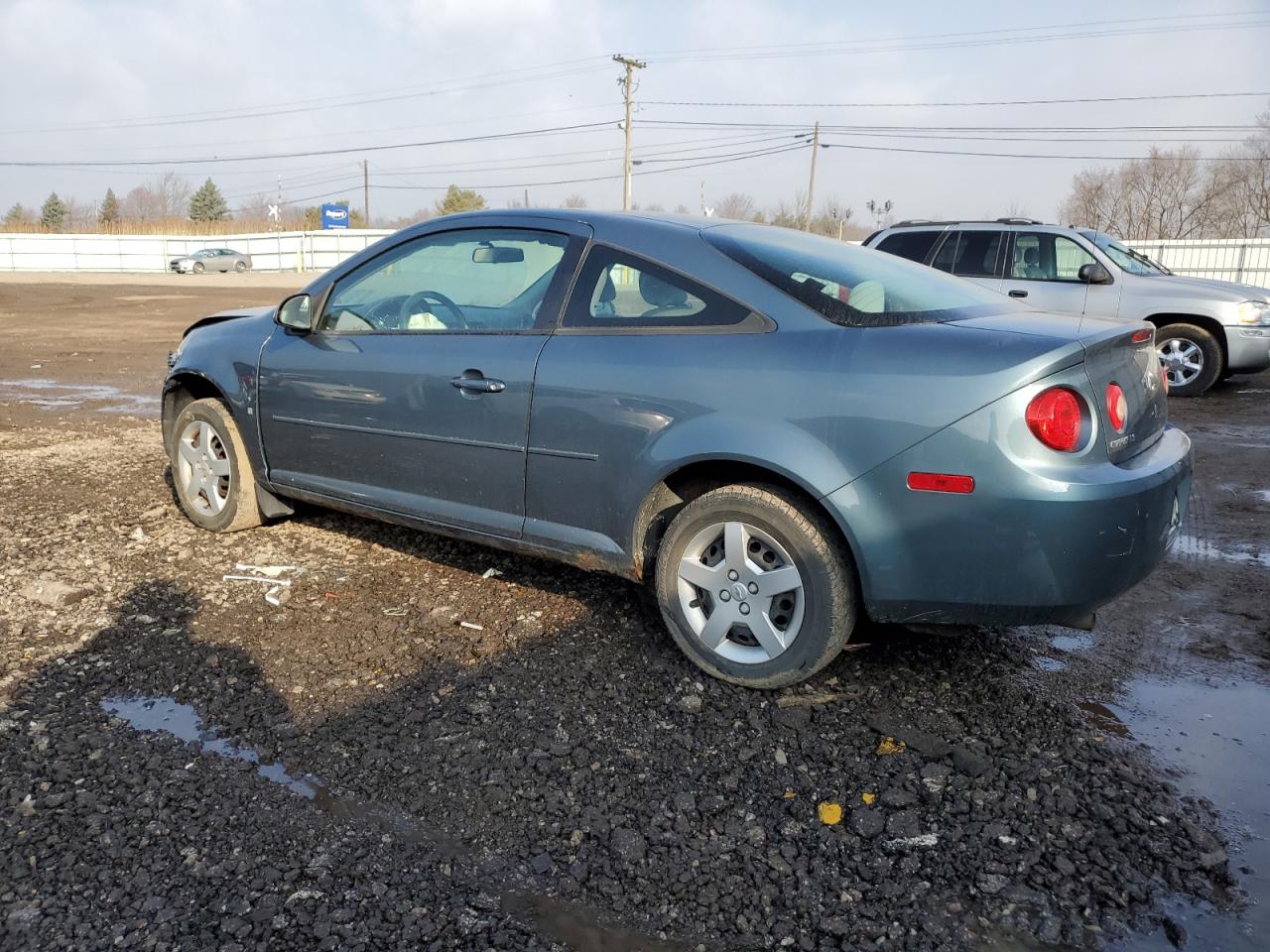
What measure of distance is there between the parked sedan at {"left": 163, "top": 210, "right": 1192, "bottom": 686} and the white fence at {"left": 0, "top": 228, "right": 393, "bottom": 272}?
55.3 m

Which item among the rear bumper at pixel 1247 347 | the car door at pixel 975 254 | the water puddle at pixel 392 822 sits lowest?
the water puddle at pixel 392 822

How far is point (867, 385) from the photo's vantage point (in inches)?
119

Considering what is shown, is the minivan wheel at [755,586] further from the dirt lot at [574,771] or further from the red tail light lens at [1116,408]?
the red tail light lens at [1116,408]

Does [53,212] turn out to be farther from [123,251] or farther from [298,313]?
[298,313]

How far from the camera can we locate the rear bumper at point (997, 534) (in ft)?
9.39

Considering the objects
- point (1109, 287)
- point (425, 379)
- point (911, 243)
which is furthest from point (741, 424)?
point (1109, 287)

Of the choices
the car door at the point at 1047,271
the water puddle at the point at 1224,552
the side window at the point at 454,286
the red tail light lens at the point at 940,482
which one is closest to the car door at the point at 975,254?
the car door at the point at 1047,271

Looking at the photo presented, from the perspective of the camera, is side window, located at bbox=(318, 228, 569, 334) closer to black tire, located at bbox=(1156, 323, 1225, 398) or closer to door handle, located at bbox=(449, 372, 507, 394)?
door handle, located at bbox=(449, 372, 507, 394)

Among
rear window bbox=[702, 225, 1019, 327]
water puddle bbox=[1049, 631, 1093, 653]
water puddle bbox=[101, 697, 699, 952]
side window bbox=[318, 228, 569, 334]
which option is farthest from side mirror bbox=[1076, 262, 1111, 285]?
water puddle bbox=[101, 697, 699, 952]

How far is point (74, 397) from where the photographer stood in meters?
9.90

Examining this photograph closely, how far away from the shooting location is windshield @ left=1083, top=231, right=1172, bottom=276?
10.5m

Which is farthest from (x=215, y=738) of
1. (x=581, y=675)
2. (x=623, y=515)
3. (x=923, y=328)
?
(x=923, y=328)

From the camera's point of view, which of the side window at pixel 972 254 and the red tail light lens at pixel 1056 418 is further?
the side window at pixel 972 254

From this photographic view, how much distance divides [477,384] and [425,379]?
1.00 feet
